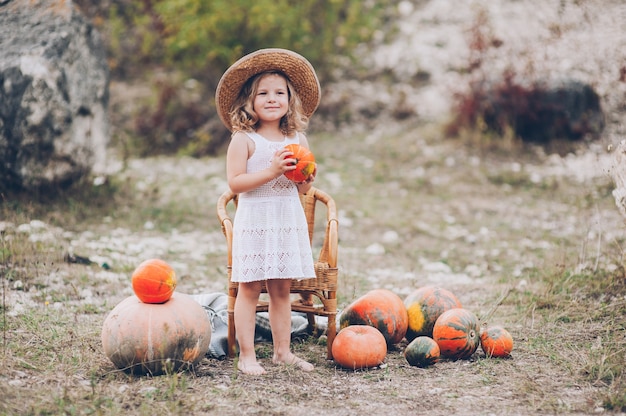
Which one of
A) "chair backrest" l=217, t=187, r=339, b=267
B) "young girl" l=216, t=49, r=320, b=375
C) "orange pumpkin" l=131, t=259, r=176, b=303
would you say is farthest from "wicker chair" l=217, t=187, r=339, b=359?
"orange pumpkin" l=131, t=259, r=176, b=303

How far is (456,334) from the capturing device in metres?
4.17

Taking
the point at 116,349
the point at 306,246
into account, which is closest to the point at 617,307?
the point at 306,246

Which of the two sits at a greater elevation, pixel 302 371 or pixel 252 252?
pixel 252 252

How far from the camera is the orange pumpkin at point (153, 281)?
12.5 feet

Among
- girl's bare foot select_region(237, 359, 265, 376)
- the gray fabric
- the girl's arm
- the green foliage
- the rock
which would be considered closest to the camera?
the girl's arm

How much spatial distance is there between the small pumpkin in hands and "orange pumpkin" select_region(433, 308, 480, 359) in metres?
0.09

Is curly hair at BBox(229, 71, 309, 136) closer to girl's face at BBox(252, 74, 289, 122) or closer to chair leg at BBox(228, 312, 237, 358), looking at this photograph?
girl's face at BBox(252, 74, 289, 122)

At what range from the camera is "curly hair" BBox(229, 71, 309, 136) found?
411cm

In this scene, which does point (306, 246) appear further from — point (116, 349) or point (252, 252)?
point (116, 349)

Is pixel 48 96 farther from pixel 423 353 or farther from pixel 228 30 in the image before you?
pixel 423 353

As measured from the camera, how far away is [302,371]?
4016 mm

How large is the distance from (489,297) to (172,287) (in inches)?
118

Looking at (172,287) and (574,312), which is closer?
(172,287)

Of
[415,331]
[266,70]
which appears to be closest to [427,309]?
[415,331]
